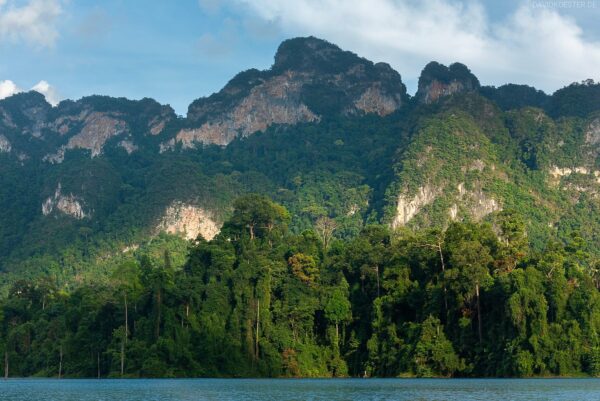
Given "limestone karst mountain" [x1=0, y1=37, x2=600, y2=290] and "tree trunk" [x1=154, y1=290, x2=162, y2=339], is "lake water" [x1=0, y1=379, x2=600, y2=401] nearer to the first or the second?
"tree trunk" [x1=154, y1=290, x2=162, y2=339]

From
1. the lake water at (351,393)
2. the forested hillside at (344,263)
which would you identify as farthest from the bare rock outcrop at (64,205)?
the lake water at (351,393)

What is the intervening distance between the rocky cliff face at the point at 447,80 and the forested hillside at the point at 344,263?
17.2 metres

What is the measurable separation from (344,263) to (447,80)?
115614 mm

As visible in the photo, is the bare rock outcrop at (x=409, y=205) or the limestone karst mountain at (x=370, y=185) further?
the limestone karst mountain at (x=370, y=185)

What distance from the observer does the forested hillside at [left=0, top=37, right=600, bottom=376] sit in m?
75.6

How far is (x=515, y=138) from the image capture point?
16975 cm

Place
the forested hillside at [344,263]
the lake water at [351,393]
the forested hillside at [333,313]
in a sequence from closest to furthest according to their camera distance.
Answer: the lake water at [351,393] → the forested hillside at [333,313] → the forested hillside at [344,263]

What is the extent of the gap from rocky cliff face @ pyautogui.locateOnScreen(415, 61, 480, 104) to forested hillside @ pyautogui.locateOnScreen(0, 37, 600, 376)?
56.5 ft

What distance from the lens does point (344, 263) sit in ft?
296

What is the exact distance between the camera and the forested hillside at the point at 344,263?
248 ft

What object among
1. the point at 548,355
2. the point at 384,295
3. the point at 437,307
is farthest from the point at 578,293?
the point at 384,295

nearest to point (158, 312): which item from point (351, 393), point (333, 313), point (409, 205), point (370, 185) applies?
point (333, 313)

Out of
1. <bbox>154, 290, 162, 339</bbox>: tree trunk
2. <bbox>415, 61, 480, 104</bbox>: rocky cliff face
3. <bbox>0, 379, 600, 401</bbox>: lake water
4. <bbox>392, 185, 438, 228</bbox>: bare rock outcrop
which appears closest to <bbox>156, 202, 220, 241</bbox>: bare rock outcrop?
<bbox>392, 185, 438, 228</bbox>: bare rock outcrop

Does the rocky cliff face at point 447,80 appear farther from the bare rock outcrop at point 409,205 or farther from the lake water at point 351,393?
the lake water at point 351,393
